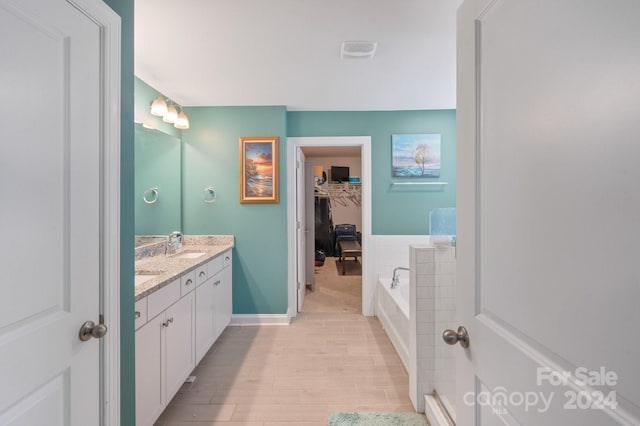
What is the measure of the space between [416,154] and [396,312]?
72.9 inches

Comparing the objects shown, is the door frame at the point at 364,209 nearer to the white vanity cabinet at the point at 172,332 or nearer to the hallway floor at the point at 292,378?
the hallway floor at the point at 292,378

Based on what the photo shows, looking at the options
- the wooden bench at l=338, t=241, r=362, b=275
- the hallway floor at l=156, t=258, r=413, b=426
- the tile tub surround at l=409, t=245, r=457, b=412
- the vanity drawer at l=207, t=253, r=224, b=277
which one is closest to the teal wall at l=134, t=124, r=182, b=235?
the vanity drawer at l=207, t=253, r=224, b=277

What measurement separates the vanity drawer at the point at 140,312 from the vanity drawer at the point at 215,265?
0.95 meters

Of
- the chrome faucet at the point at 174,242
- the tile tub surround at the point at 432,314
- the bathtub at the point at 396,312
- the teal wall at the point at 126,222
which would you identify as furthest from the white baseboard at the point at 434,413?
the chrome faucet at the point at 174,242

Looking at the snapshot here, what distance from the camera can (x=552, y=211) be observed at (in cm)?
58

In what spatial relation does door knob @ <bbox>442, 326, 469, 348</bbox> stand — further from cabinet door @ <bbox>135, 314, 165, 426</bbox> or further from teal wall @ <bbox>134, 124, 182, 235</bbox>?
teal wall @ <bbox>134, 124, 182, 235</bbox>

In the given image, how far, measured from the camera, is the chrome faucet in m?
2.84

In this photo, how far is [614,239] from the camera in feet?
1.51

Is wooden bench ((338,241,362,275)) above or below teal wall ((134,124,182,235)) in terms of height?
below

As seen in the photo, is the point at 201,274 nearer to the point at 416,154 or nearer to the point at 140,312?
the point at 140,312
